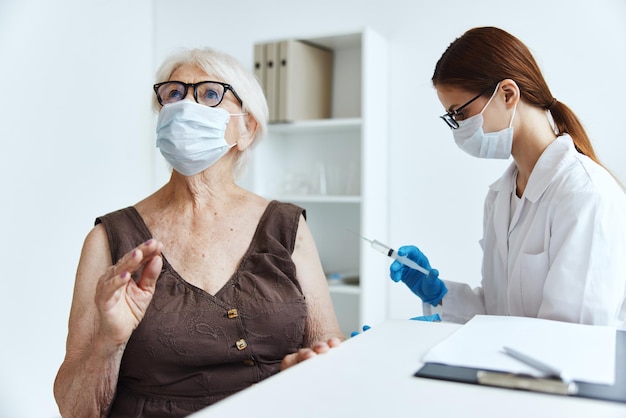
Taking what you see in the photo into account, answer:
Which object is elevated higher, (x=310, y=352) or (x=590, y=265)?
(x=590, y=265)

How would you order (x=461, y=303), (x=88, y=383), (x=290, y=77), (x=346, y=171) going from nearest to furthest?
(x=88, y=383), (x=461, y=303), (x=290, y=77), (x=346, y=171)

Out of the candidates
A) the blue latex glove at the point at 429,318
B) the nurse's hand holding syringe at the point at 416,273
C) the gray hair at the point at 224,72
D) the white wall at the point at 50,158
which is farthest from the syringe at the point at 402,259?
the white wall at the point at 50,158

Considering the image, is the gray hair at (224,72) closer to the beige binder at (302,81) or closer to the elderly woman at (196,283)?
the elderly woman at (196,283)

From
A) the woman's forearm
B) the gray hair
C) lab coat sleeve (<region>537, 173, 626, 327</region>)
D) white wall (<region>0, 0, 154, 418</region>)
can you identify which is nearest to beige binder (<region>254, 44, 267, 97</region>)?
white wall (<region>0, 0, 154, 418</region>)

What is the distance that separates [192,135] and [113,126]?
6.36 feet

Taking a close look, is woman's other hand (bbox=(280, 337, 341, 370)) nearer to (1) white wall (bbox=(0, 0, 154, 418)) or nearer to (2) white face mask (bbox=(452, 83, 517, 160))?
→ (2) white face mask (bbox=(452, 83, 517, 160))

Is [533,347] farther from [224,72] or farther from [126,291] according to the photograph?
[224,72]

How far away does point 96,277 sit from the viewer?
1.34 metres

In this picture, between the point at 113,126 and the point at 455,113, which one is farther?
the point at 113,126

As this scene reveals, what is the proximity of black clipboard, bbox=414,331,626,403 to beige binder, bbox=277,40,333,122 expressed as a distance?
2274 mm

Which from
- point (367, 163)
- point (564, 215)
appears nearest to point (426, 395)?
Answer: point (564, 215)

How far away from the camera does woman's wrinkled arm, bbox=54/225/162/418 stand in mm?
1101

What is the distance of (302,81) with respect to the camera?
2959 mm

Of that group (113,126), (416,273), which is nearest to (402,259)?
(416,273)
